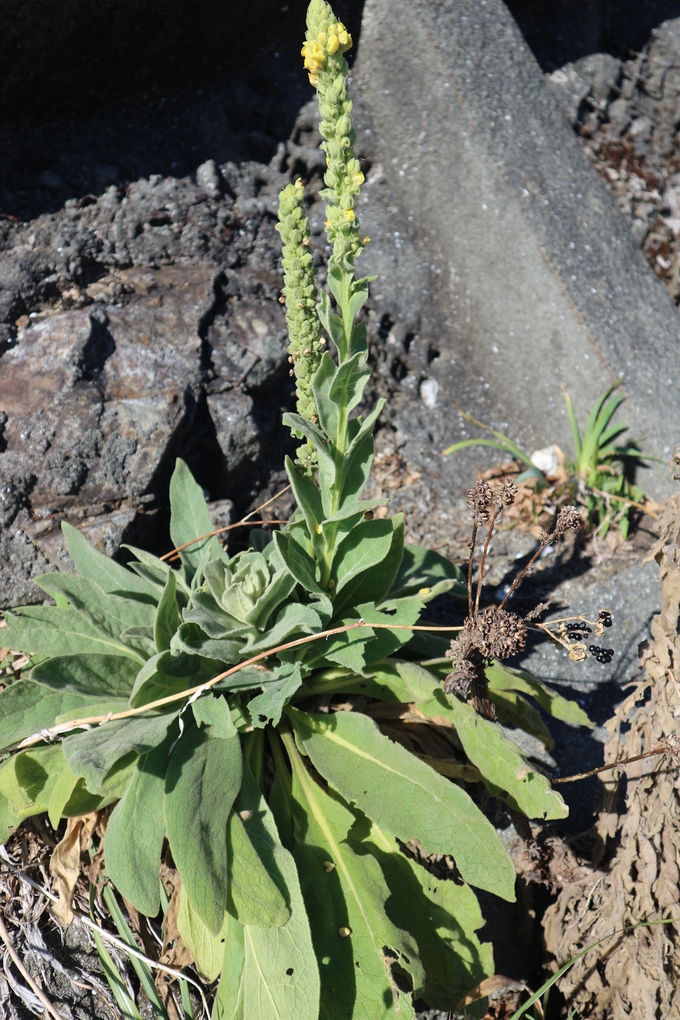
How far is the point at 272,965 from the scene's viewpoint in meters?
1.74

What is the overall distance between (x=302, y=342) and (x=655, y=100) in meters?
4.50

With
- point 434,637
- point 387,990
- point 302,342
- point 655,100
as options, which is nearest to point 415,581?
point 434,637

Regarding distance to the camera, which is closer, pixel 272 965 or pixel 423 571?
pixel 272 965

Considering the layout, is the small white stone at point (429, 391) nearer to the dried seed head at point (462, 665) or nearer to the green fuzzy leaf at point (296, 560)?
the green fuzzy leaf at point (296, 560)

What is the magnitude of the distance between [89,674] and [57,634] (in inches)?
11.4

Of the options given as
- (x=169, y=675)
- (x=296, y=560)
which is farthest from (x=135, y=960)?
(x=296, y=560)

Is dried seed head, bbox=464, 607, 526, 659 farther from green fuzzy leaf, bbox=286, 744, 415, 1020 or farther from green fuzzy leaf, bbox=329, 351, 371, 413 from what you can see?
green fuzzy leaf, bbox=286, 744, 415, 1020

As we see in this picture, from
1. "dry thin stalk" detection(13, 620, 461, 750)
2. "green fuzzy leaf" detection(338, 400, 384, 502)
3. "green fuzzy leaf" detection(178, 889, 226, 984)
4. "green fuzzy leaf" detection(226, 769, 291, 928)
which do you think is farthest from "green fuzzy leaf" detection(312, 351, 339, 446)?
"green fuzzy leaf" detection(178, 889, 226, 984)

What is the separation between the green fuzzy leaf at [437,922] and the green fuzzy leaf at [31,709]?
85 centimetres

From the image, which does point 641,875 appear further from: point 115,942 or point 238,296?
point 238,296

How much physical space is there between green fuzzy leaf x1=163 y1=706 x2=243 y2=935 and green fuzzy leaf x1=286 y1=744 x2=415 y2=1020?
1.06 feet

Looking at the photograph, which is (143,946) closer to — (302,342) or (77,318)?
(302,342)

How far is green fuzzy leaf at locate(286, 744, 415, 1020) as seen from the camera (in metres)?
1.78

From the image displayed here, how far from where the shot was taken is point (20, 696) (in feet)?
6.60
